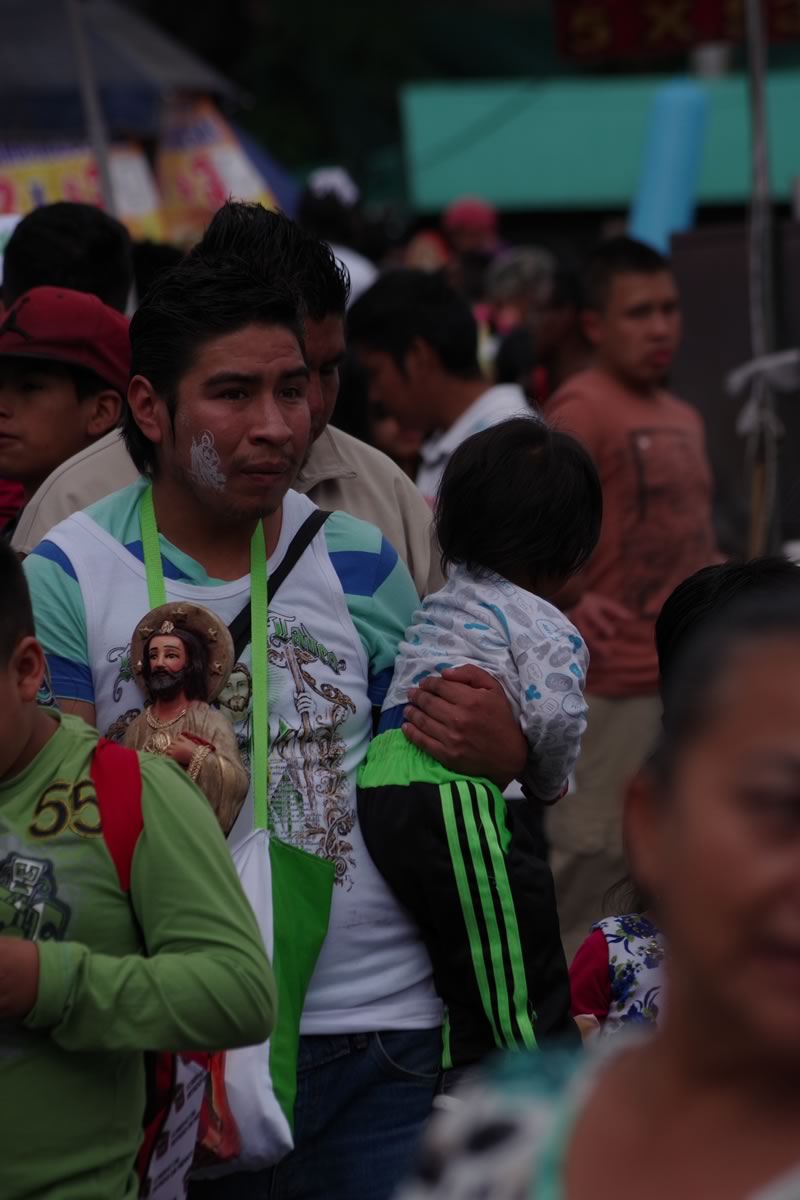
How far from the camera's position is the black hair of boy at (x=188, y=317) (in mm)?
2846

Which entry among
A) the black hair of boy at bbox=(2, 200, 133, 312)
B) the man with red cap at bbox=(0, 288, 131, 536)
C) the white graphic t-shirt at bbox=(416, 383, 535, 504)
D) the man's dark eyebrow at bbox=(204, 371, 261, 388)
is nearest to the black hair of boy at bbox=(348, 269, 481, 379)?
→ the white graphic t-shirt at bbox=(416, 383, 535, 504)

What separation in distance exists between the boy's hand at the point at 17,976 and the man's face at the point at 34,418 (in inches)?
67.9

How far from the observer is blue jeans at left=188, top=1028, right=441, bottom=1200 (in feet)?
9.09

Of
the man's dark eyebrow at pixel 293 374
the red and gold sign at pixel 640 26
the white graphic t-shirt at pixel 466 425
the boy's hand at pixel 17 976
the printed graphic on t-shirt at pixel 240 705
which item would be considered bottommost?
the white graphic t-shirt at pixel 466 425

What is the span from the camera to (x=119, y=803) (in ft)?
7.49

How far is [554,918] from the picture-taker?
2.86 metres

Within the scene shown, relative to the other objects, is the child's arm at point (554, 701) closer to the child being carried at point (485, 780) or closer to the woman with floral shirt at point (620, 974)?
the child being carried at point (485, 780)

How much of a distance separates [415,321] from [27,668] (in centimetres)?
332

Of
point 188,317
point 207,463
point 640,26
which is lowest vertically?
point 207,463

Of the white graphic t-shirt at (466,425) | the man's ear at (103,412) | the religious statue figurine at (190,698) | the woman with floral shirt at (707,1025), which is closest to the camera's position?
the woman with floral shirt at (707,1025)

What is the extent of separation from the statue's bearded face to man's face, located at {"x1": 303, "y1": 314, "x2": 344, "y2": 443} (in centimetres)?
80

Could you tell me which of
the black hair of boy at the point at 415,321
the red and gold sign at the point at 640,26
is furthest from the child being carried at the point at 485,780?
the red and gold sign at the point at 640,26

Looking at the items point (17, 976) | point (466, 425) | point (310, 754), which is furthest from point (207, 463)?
point (466, 425)

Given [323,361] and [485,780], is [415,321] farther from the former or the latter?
[485,780]
